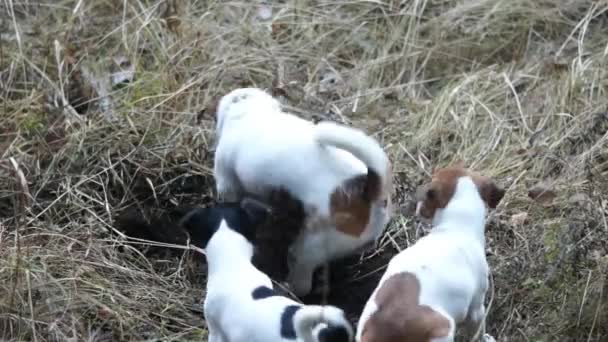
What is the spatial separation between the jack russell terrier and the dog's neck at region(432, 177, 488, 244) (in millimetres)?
550

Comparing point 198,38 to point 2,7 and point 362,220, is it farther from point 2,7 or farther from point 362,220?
point 362,220

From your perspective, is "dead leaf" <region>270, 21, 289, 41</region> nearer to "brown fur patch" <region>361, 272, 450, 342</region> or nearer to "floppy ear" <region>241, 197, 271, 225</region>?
"floppy ear" <region>241, 197, 271, 225</region>

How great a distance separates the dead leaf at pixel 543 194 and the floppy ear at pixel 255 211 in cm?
126

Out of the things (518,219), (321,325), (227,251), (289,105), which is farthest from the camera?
(289,105)

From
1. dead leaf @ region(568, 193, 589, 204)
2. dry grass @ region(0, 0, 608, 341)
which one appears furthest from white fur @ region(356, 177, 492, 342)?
dead leaf @ region(568, 193, 589, 204)

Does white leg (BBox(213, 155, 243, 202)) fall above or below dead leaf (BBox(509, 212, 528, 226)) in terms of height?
above

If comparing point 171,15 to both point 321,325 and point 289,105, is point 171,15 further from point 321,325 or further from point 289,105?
point 321,325

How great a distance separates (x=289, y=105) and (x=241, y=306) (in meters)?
1.99

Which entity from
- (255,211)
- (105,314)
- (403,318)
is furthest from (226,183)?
(403,318)

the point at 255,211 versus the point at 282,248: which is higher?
the point at 255,211

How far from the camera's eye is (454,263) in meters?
3.73

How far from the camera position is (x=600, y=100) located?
18.0 ft

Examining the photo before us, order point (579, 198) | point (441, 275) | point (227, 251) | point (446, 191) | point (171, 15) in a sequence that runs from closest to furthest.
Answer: point (441, 275), point (227, 251), point (446, 191), point (579, 198), point (171, 15)

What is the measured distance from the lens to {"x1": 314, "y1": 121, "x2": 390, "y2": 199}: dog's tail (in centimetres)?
398
